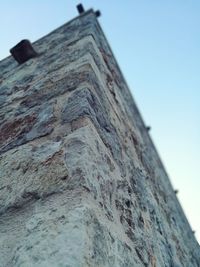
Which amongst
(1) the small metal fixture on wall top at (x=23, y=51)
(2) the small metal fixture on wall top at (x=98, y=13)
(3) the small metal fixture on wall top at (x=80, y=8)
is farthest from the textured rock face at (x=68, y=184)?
(3) the small metal fixture on wall top at (x=80, y=8)

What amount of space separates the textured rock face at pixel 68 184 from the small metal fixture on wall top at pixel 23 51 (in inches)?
20.3

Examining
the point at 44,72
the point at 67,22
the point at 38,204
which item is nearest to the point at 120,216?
the point at 38,204

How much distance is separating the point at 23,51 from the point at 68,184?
5.22ft

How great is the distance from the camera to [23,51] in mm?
2160

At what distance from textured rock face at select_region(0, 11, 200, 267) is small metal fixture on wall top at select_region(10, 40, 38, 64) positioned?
0.52 metres

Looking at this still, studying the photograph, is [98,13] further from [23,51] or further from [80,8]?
[23,51]

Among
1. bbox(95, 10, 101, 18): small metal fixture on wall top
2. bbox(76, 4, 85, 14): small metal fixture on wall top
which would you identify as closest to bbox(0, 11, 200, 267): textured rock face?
bbox(95, 10, 101, 18): small metal fixture on wall top

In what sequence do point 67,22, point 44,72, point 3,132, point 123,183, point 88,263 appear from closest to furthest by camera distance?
point 88,263
point 123,183
point 3,132
point 44,72
point 67,22

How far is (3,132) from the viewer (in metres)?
1.28

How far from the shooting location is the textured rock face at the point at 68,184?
2.28ft

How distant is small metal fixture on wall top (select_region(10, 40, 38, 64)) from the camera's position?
2.11 m

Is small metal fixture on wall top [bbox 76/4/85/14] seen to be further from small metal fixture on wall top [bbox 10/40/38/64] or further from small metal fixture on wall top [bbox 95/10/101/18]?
small metal fixture on wall top [bbox 10/40/38/64]

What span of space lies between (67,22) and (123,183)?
1785 millimetres

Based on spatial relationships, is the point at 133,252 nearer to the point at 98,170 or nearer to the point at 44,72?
the point at 98,170
